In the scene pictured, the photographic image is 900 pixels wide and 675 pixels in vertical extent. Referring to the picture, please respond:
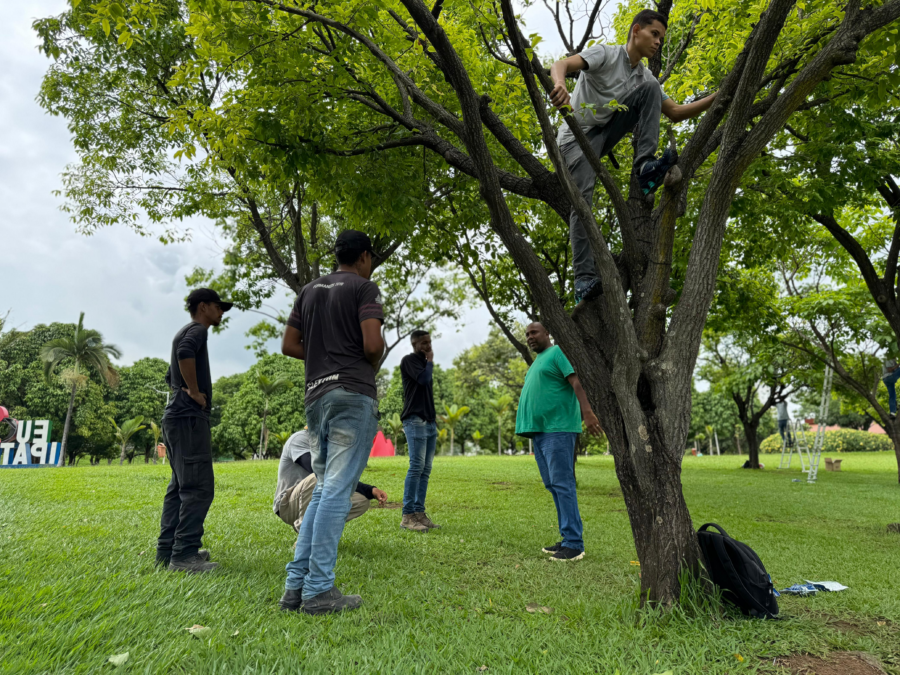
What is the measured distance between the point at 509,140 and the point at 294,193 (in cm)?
824

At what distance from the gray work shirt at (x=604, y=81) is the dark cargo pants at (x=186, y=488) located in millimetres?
3759

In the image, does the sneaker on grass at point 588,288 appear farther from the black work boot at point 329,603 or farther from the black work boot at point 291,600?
the black work boot at point 291,600

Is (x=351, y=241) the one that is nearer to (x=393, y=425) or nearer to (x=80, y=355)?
(x=393, y=425)

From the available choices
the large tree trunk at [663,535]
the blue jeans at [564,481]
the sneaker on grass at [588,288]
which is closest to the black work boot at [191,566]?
the blue jeans at [564,481]

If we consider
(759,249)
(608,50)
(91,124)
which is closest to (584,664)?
(608,50)

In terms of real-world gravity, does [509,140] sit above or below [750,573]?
above

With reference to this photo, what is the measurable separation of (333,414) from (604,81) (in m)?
3.15

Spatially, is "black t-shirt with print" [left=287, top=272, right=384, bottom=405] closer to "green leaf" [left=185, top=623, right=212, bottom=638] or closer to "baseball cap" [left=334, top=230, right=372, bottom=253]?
"baseball cap" [left=334, top=230, right=372, bottom=253]

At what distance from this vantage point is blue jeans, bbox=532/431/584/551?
487 centimetres

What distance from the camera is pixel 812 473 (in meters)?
16.2

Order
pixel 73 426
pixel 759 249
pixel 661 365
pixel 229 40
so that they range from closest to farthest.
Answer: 1. pixel 661 365
2. pixel 229 40
3. pixel 759 249
4. pixel 73 426

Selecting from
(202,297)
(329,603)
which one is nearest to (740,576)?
(329,603)

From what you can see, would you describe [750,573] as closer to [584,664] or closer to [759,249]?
[584,664]

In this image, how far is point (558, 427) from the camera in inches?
199
